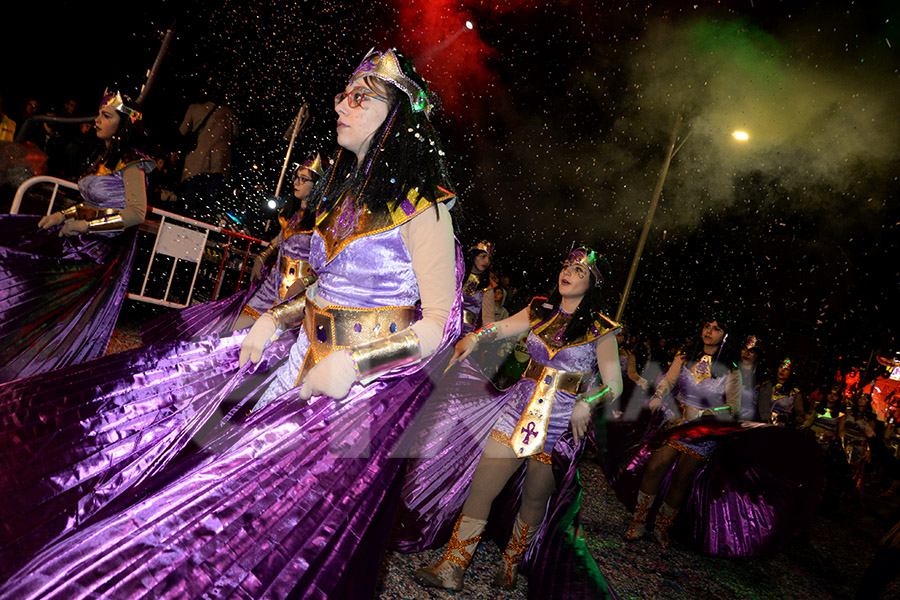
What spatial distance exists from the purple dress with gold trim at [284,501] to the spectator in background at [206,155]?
6916 millimetres

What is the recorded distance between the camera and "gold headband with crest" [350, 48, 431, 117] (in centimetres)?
205

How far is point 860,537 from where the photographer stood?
301 inches

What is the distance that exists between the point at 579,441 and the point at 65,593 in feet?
9.72

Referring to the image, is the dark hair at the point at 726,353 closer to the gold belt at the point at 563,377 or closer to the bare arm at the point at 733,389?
the bare arm at the point at 733,389

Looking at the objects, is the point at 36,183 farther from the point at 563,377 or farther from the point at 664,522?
the point at 664,522

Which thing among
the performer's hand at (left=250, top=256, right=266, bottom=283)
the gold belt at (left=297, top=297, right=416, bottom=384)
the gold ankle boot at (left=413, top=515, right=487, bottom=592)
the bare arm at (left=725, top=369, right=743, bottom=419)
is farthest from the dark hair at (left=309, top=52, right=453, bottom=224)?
the bare arm at (left=725, top=369, right=743, bottom=419)

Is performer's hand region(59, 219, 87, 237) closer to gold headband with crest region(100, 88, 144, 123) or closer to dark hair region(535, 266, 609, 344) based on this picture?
gold headband with crest region(100, 88, 144, 123)

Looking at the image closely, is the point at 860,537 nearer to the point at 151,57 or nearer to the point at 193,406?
the point at 193,406

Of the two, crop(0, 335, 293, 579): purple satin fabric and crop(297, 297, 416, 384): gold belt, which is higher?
crop(297, 297, 416, 384): gold belt

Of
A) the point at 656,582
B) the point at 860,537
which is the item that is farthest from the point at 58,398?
the point at 860,537

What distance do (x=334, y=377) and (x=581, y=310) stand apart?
252cm

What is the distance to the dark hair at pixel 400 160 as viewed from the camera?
2.04 metres

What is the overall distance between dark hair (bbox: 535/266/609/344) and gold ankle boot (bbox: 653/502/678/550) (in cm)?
248

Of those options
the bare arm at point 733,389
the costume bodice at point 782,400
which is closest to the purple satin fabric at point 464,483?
the bare arm at point 733,389
